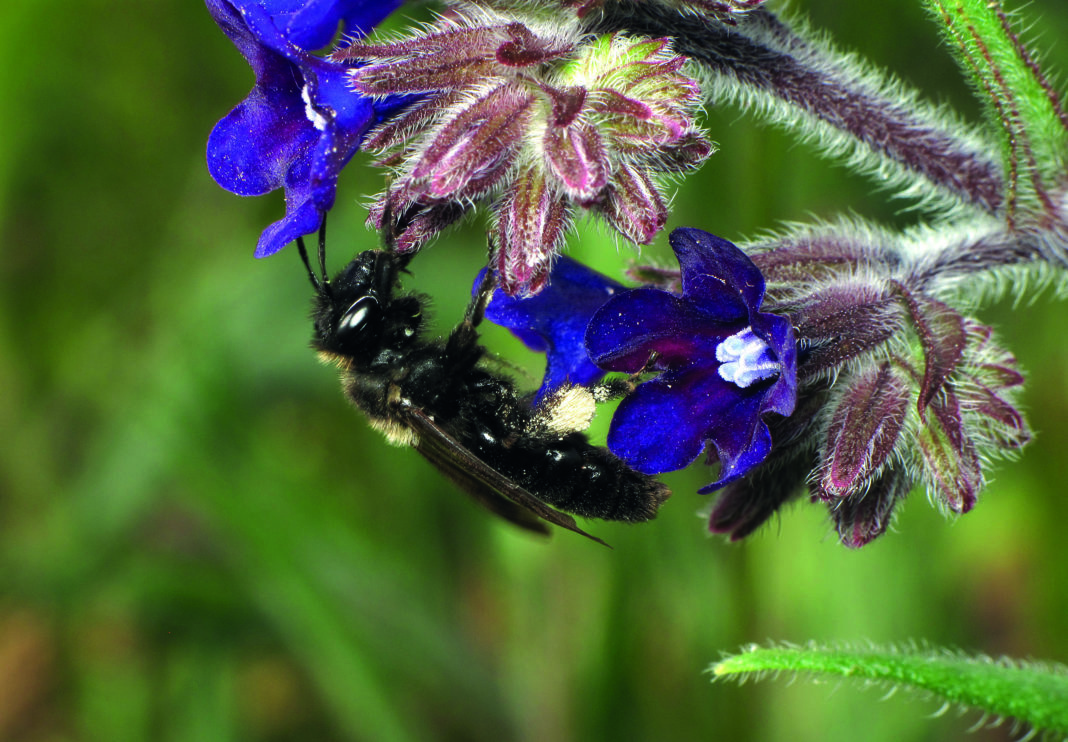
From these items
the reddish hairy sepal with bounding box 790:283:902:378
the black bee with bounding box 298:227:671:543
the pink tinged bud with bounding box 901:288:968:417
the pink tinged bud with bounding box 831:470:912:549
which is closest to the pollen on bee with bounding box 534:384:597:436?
the black bee with bounding box 298:227:671:543

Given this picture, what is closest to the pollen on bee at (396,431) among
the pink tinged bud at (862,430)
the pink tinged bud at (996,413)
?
the pink tinged bud at (862,430)

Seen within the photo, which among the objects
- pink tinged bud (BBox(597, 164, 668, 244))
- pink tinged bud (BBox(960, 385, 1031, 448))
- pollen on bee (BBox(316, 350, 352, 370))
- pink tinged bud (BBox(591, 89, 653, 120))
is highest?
pink tinged bud (BBox(591, 89, 653, 120))

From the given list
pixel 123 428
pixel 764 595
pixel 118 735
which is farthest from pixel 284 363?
pixel 764 595

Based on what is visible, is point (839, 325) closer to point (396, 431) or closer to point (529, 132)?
point (529, 132)

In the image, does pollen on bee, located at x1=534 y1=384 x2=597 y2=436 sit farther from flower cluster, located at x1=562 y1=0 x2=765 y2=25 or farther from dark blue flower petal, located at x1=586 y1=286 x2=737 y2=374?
flower cluster, located at x1=562 y1=0 x2=765 y2=25

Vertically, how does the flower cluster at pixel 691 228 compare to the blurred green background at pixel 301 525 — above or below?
above

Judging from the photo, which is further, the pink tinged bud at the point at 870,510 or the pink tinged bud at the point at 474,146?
the pink tinged bud at the point at 870,510

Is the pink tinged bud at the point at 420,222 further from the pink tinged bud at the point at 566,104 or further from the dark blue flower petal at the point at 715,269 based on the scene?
the dark blue flower petal at the point at 715,269

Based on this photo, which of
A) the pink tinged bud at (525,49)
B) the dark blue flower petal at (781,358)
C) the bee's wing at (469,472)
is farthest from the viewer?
the bee's wing at (469,472)
